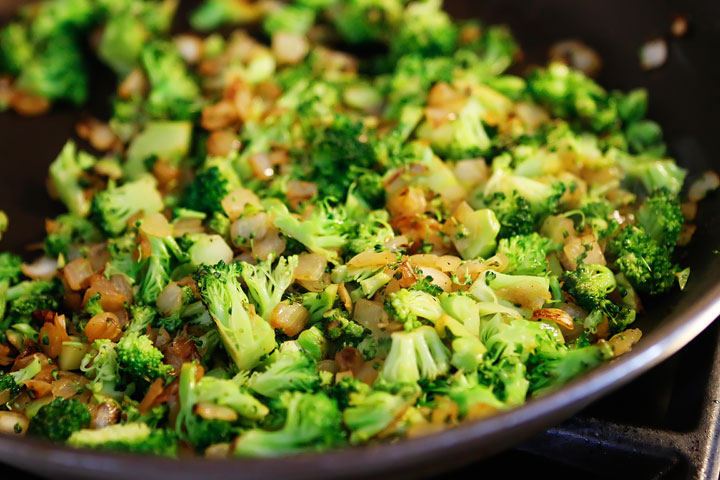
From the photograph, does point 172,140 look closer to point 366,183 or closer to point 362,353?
point 366,183

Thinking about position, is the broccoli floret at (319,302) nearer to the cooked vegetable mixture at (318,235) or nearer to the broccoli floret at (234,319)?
the cooked vegetable mixture at (318,235)

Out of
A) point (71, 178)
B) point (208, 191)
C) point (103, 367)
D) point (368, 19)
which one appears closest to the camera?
point (103, 367)

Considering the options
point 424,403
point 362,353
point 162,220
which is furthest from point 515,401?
point 162,220

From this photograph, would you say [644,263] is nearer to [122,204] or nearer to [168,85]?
[122,204]

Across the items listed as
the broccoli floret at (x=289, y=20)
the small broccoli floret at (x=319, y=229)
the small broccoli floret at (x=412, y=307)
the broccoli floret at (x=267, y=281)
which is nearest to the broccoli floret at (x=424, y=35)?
the broccoli floret at (x=289, y=20)

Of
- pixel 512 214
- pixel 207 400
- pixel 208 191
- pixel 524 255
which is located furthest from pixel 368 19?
pixel 207 400
